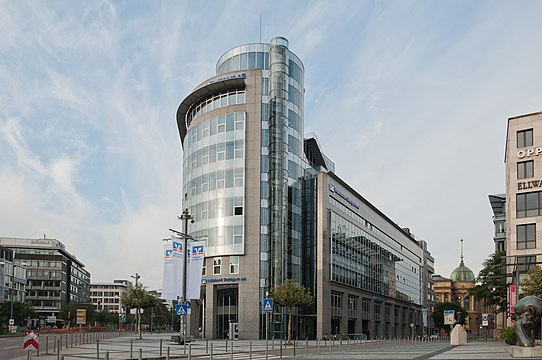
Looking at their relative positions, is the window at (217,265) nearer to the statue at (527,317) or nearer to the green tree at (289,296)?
the green tree at (289,296)

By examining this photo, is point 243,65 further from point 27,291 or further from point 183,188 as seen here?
point 27,291

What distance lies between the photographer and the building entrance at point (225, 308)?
2610 inches

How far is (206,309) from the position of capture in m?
67.1

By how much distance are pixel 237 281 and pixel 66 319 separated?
284 feet

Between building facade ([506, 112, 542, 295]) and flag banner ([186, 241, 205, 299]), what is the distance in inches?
1307

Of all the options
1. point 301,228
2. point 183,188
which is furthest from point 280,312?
point 183,188

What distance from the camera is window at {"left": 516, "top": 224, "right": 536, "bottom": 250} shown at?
188ft

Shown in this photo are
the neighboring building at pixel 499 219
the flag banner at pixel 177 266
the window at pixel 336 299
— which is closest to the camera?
the flag banner at pixel 177 266

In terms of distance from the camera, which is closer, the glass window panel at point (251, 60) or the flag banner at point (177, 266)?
the flag banner at point (177, 266)

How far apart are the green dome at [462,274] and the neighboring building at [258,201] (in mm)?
115958

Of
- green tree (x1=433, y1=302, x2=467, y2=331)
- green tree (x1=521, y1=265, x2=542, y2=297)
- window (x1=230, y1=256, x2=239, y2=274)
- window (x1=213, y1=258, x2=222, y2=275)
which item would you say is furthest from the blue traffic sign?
green tree (x1=433, y1=302, x2=467, y2=331)

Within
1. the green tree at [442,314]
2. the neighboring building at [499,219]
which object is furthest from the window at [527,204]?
the green tree at [442,314]

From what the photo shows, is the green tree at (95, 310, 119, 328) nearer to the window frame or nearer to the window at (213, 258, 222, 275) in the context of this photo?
Answer: the window at (213, 258, 222, 275)

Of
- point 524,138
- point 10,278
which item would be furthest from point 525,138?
point 10,278
